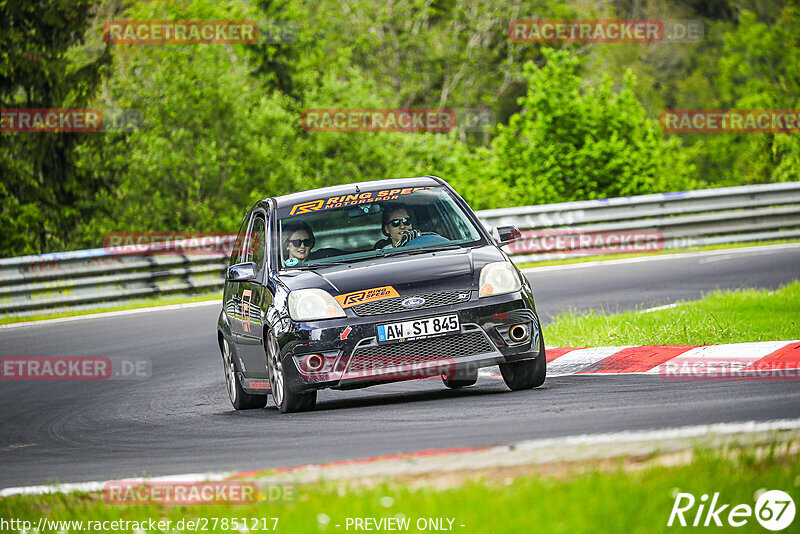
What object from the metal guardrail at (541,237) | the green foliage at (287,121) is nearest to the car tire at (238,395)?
the metal guardrail at (541,237)

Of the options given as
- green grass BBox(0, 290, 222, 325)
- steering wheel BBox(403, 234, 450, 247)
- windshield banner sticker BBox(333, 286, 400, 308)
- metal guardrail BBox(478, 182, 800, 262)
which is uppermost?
steering wheel BBox(403, 234, 450, 247)

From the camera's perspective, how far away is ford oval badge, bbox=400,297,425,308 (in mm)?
7770

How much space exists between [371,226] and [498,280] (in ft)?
4.53

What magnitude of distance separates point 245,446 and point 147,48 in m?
37.3

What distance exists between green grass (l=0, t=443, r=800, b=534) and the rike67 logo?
24mm

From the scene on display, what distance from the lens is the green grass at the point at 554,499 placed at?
4.12 m

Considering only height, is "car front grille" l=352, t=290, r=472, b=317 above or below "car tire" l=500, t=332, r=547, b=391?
above

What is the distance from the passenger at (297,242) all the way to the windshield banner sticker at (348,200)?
20cm

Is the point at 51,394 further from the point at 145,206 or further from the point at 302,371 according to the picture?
the point at 145,206

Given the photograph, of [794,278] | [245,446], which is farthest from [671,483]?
[794,278]

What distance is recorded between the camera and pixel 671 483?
4461 millimetres

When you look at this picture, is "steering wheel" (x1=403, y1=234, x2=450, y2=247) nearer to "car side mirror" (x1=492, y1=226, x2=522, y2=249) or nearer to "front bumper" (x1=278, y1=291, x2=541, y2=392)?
"car side mirror" (x1=492, y1=226, x2=522, y2=249)
